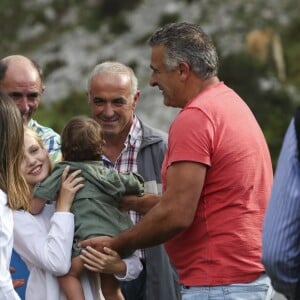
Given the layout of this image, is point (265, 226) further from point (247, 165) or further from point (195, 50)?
point (195, 50)

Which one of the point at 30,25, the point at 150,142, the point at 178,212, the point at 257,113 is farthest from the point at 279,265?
the point at 30,25

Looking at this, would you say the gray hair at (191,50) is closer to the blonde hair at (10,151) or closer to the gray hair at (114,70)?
the blonde hair at (10,151)

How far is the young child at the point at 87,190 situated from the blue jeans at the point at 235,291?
602 mm

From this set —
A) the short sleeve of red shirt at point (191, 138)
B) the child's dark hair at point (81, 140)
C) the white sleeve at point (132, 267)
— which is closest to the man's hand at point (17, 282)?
the white sleeve at point (132, 267)

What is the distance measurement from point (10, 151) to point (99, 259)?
805 mm

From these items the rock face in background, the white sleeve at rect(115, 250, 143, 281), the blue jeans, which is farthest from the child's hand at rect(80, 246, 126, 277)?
the rock face in background

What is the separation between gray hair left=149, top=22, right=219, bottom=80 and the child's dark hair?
1.71 ft

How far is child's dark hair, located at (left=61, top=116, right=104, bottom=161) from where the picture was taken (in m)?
5.76

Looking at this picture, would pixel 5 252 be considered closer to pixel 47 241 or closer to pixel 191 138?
pixel 47 241

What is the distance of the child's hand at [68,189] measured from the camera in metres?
5.72

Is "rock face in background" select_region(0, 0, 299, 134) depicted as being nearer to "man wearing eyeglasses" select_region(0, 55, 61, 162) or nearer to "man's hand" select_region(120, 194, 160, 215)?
"man wearing eyeglasses" select_region(0, 55, 61, 162)

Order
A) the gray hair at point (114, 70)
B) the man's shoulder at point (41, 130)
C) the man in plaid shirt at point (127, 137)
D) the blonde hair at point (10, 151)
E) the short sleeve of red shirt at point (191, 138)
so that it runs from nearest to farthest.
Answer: the blonde hair at point (10, 151), the short sleeve of red shirt at point (191, 138), the man in plaid shirt at point (127, 137), the man's shoulder at point (41, 130), the gray hair at point (114, 70)

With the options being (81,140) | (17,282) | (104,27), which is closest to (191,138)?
(81,140)

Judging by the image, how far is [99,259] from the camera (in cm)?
566
